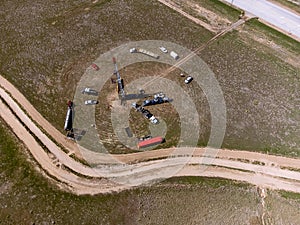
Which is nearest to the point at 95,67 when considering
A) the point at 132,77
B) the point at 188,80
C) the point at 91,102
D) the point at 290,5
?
the point at 132,77

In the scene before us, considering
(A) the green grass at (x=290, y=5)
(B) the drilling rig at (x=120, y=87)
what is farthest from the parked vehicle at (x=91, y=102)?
(A) the green grass at (x=290, y=5)

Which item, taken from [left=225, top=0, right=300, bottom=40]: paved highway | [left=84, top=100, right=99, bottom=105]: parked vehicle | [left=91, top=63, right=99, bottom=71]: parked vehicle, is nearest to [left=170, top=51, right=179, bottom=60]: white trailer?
[left=91, top=63, right=99, bottom=71]: parked vehicle

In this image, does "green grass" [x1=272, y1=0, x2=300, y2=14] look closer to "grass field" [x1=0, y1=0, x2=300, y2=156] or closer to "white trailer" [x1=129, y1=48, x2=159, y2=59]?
"grass field" [x1=0, y1=0, x2=300, y2=156]

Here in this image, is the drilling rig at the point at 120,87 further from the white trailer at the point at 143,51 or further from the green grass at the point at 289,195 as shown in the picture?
the green grass at the point at 289,195

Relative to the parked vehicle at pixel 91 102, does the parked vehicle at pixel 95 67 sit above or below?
above

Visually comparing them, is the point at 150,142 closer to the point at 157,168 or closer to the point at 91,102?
the point at 157,168

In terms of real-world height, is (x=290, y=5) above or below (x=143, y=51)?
above
